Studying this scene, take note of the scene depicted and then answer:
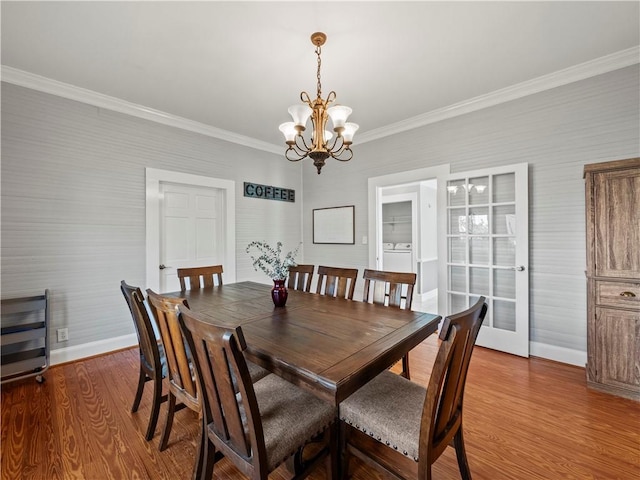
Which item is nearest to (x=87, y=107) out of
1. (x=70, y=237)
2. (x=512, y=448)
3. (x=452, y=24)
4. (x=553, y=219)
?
(x=70, y=237)

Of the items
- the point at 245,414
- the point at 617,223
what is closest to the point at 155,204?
the point at 245,414

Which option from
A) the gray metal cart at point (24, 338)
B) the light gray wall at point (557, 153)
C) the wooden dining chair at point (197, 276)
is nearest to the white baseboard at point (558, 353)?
the light gray wall at point (557, 153)

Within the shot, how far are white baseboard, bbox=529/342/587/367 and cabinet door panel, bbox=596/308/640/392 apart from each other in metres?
0.44

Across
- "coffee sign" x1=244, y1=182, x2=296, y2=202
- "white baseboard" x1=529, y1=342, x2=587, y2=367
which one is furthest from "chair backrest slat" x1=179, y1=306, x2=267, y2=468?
"coffee sign" x1=244, y1=182, x2=296, y2=202

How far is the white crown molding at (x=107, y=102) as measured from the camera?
2.62 metres

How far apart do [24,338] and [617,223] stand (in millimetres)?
4863

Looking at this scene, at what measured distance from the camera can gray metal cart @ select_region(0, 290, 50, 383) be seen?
95.0 inches

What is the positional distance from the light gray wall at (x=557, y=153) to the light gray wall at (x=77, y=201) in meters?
2.90

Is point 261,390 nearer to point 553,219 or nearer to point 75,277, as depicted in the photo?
point 75,277

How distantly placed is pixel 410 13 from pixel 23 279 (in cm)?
386

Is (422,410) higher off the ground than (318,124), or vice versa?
(318,124)

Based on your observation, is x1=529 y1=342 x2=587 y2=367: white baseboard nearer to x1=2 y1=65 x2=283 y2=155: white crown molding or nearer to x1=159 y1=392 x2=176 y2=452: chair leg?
x1=159 y1=392 x2=176 y2=452: chair leg

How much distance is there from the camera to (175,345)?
146 centimetres

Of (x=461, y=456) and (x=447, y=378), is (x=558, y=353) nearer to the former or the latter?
(x=461, y=456)
